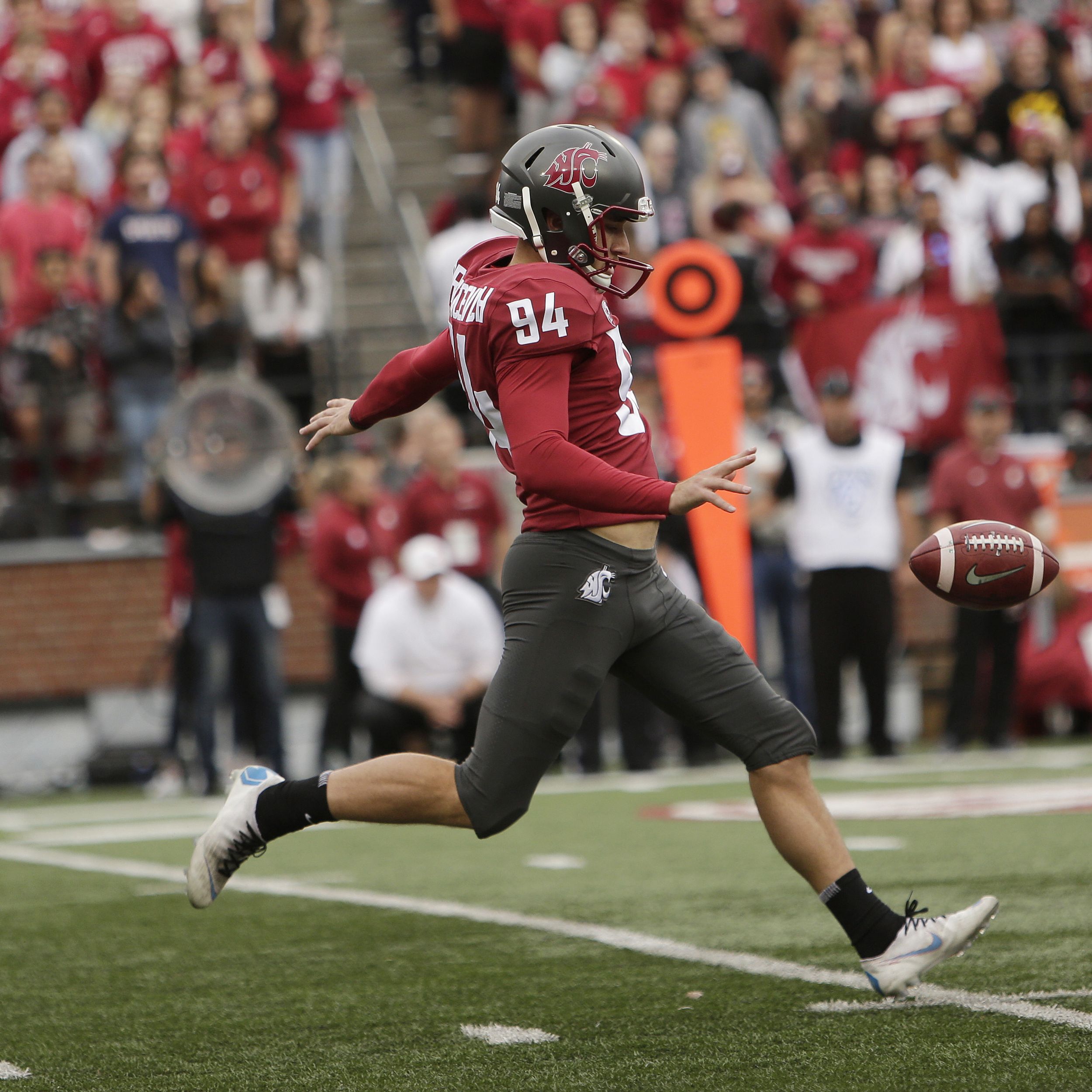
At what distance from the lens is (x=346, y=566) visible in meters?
11.0

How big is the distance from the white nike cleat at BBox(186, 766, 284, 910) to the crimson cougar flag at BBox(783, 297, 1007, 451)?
8738 millimetres

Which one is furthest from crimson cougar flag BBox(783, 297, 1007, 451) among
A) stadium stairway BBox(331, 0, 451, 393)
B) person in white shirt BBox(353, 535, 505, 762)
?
person in white shirt BBox(353, 535, 505, 762)

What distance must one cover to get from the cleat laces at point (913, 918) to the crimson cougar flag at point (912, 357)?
8535mm

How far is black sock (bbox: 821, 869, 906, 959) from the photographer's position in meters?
4.18

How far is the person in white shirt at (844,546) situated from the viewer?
34.6 feet

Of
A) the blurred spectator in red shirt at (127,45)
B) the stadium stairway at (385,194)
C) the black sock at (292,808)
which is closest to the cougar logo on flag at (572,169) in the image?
the black sock at (292,808)

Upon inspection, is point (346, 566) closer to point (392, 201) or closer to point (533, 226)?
point (392, 201)

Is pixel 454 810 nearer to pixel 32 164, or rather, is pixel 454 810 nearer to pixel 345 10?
pixel 32 164

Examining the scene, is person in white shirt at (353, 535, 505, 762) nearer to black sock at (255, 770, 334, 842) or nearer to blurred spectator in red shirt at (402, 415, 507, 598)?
blurred spectator in red shirt at (402, 415, 507, 598)

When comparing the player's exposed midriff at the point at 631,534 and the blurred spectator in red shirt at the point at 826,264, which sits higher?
the blurred spectator in red shirt at the point at 826,264

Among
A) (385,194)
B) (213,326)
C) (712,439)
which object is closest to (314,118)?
(385,194)

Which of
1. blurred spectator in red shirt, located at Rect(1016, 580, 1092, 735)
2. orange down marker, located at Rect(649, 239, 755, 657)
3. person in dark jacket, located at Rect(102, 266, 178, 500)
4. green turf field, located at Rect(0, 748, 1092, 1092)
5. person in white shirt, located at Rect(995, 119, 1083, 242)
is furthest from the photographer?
person in white shirt, located at Rect(995, 119, 1083, 242)

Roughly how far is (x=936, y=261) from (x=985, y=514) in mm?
2402

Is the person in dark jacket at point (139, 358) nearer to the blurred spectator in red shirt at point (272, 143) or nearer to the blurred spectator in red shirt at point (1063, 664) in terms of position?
the blurred spectator in red shirt at point (272, 143)
